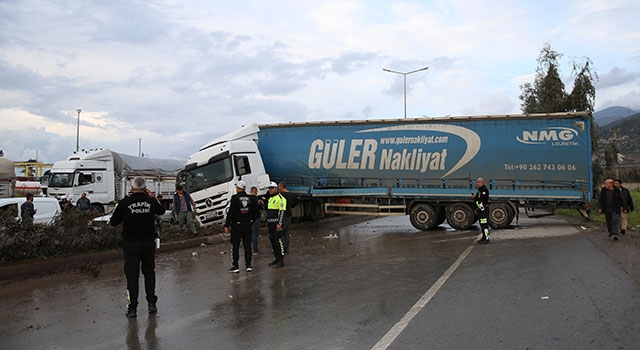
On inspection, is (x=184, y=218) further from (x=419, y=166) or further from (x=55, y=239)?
(x=419, y=166)

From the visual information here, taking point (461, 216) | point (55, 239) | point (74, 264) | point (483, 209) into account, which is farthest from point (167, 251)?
point (461, 216)

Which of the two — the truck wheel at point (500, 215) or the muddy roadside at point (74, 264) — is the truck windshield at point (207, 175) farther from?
the truck wheel at point (500, 215)

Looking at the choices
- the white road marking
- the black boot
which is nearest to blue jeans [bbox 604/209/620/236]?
the white road marking

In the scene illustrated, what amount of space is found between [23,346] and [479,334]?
15.5 ft

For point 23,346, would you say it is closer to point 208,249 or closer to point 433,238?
point 208,249

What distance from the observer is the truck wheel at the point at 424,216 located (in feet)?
53.2

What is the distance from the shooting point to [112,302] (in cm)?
710

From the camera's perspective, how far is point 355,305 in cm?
633

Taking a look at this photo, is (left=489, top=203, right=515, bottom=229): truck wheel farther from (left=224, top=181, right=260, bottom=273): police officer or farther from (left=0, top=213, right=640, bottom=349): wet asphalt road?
(left=224, top=181, right=260, bottom=273): police officer

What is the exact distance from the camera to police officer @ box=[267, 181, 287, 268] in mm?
9625

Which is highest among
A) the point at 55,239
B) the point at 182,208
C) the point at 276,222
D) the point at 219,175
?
the point at 219,175

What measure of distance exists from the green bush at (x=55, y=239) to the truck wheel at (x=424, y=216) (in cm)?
924

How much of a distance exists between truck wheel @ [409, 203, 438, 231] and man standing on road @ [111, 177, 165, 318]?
11.3 meters

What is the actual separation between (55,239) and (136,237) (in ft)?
16.9
